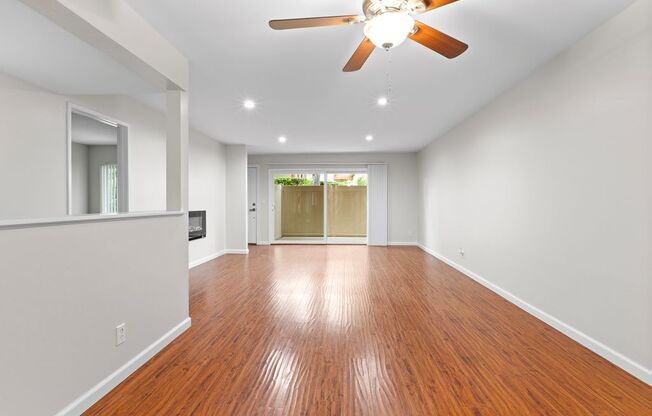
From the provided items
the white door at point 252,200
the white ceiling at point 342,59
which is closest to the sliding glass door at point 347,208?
the white door at point 252,200

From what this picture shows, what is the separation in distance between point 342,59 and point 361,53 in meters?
0.82

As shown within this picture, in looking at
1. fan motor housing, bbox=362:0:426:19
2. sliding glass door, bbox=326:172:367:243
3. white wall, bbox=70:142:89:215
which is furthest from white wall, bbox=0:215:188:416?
sliding glass door, bbox=326:172:367:243

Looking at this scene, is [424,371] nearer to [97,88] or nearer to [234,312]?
[234,312]

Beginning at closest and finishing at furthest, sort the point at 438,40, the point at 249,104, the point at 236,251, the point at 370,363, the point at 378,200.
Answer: the point at 438,40, the point at 370,363, the point at 249,104, the point at 236,251, the point at 378,200

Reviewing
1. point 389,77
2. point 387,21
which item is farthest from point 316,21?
point 389,77

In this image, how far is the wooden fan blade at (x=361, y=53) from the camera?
1.83 m

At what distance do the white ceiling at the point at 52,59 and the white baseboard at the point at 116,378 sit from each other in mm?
2310

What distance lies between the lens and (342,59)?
2672 mm

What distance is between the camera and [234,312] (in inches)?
119

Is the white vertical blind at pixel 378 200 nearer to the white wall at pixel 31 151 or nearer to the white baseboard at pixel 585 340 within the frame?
the white baseboard at pixel 585 340

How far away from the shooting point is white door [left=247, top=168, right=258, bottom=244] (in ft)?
25.6

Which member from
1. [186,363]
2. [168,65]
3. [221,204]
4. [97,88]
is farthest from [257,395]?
[221,204]

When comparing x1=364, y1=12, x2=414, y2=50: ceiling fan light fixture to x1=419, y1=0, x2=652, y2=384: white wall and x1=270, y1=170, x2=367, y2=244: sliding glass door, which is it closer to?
x1=419, y1=0, x2=652, y2=384: white wall

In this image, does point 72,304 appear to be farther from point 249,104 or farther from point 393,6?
point 249,104
